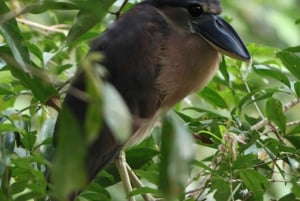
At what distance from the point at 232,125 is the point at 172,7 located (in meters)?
0.33

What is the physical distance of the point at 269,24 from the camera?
2988 mm

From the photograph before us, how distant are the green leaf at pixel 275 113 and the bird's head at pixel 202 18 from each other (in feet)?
0.68

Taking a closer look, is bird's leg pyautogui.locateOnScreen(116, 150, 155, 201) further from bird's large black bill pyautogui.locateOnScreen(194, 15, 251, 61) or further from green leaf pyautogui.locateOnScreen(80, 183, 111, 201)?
bird's large black bill pyautogui.locateOnScreen(194, 15, 251, 61)

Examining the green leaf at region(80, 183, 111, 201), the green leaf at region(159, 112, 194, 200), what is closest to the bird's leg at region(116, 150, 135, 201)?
the green leaf at region(80, 183, 111, 201)

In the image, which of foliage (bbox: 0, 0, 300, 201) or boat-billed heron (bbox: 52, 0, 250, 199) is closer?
foliage (bbox: 0, 0, 300, 201)

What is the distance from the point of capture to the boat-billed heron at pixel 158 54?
1486mm

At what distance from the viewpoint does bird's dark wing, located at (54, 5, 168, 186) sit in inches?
58.6

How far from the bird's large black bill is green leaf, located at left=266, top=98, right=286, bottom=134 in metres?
0.13

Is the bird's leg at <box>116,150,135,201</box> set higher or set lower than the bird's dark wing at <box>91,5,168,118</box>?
lower

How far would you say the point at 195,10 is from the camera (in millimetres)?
1585

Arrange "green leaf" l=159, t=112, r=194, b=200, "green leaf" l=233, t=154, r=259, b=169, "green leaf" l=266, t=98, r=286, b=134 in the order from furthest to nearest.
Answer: "green leaf" l=266, t=98, r=286, b=134, "green leaf" l=233, t=154, r=259, b=169, "green leaf" l=159, t=112, r=194, b=200

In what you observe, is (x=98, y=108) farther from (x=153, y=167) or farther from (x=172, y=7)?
(x=172, y=7)

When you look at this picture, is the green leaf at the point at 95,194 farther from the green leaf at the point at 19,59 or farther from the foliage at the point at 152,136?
the green leaf at the point at 19,59

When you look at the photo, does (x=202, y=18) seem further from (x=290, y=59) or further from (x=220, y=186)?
(x=220, y=186)
